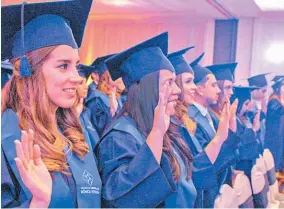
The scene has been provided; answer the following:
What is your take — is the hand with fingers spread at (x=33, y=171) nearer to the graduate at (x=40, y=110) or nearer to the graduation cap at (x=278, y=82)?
the graduate at (x=40, y=110)

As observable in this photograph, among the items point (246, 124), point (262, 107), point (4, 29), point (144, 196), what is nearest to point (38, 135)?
point (4, 29)

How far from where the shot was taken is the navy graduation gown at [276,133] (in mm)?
2729

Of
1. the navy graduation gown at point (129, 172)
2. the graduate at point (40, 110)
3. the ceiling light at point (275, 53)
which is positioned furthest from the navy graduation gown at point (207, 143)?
the graduate at point (40, 110)

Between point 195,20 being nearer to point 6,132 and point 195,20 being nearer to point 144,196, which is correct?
point 144,196

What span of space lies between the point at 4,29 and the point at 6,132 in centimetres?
28

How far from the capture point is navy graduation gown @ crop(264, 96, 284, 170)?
8.95ft

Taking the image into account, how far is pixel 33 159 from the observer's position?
3.51ft

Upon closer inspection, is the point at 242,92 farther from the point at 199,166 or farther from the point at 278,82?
the point at 199,166

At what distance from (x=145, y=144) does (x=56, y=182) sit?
341mm

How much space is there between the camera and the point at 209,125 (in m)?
2.01

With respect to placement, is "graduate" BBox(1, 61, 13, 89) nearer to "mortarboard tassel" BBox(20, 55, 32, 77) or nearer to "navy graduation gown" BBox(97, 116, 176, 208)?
"mortarboard tassel" BBox(20, 55, 32, 77)

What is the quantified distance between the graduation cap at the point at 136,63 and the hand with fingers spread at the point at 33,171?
0.52 metres

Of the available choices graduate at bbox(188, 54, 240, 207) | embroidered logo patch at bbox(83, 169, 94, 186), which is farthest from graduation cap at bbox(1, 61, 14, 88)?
graduate at bbox(188, 54, 240, 207)

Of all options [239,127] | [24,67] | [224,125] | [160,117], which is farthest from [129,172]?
[239,127]
